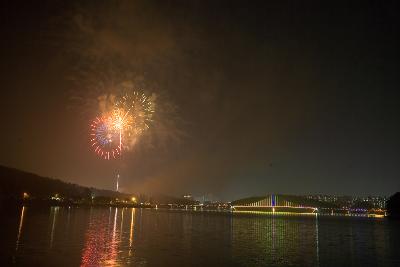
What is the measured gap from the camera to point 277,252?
32.6 metres

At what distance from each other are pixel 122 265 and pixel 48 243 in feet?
37.5

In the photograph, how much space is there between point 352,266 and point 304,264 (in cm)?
321

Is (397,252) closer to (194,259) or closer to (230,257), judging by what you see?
(230,257)

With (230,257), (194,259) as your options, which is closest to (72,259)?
(194,259)

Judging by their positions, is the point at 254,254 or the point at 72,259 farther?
the point at 254,254

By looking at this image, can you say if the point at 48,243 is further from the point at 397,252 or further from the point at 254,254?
the point at 397,252

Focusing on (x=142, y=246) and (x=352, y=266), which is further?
(x=142, y=246)

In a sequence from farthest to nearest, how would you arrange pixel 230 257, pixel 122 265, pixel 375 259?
1. pixel 375 259
2. pixel 230 257
3. pixel 122 265

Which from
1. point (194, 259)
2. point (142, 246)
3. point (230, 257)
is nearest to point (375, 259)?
point (230, 257)

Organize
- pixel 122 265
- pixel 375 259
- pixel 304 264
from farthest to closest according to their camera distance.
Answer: pixel 375 259 < pixel 304 264 < pixel 122 265

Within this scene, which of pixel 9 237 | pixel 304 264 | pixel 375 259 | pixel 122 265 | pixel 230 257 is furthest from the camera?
pixel 9 237

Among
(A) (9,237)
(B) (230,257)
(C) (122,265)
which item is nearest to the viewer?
(C) (122,265)

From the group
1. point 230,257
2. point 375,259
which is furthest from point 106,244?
point 375,259

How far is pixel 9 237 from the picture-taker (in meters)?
34.8
